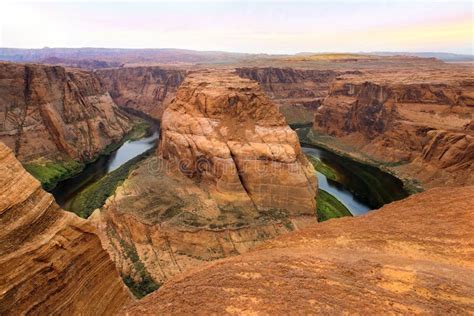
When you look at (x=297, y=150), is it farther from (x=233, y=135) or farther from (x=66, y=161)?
(x=66, y=161)

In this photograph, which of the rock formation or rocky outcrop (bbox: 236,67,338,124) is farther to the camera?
rocky outcrop (bbox: 236,67,338,124)

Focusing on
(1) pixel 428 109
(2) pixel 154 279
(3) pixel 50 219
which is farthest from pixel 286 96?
(3) pixel 50 219

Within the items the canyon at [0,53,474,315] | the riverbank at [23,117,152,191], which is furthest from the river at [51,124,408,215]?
the riverbank at [23,117,152,191]

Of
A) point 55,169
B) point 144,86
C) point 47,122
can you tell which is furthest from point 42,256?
point 144,86

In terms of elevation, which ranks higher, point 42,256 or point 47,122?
point 42,256

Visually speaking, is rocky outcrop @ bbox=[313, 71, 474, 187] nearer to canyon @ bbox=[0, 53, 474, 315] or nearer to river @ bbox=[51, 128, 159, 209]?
canyon @ bbox=[0, 53, 474, 315]

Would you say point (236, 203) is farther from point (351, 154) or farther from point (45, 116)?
point (45, 116)

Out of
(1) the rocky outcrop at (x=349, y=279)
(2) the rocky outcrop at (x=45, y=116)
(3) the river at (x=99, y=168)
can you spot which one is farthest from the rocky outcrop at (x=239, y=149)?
(2) the rocky outcrop at (x=45, y=116)
